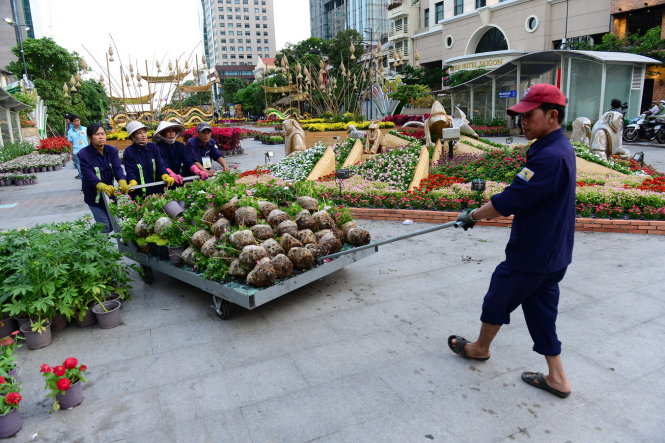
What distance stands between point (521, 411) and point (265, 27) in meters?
160

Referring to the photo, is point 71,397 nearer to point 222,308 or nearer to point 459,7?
point 222,308

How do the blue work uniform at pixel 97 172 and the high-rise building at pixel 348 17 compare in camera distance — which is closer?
the blue work uniform at pixel 97 172

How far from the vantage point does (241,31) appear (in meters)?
Result: 143

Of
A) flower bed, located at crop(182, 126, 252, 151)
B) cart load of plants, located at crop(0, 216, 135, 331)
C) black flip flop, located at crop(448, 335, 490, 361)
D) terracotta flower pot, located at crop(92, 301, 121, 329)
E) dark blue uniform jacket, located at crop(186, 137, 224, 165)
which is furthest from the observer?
flower bed, located at crop(182, 126, 252, 151)

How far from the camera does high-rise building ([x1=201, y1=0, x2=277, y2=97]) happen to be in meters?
140

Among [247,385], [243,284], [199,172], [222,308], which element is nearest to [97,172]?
[199,172]

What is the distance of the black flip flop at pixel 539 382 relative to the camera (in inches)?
113

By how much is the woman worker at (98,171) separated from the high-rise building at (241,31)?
5505 inches

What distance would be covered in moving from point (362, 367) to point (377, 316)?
88cm

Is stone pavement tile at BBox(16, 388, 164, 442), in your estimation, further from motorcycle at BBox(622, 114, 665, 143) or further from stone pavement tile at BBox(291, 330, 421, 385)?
motorcycle at BBox(622, 114, 665, 143)

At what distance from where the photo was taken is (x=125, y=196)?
536cm

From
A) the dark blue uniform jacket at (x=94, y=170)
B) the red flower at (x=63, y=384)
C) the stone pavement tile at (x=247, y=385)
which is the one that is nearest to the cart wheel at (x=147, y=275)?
the dark blue uniform jacket at (x=94, y=170)

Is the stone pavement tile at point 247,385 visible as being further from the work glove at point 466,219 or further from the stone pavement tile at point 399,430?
the work glove at point 466,219

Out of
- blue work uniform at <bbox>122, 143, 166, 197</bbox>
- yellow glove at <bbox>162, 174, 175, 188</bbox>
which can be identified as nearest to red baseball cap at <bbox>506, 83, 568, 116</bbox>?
yellow glove at <bbox>162, 174, 175, 188</bbox>
